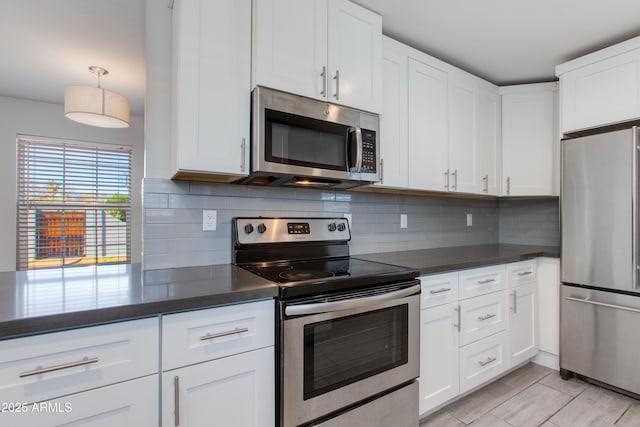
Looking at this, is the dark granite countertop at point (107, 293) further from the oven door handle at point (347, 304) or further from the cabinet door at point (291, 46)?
the cabinet door at point (291, 46)

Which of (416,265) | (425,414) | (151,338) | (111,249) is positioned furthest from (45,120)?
(425,414)

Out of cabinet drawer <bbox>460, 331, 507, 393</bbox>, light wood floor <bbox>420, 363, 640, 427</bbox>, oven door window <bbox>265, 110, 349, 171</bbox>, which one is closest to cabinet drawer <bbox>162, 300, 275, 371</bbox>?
oven door window <bbox>265, 110, 349, 171</bbox>

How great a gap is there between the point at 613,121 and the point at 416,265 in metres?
1.74

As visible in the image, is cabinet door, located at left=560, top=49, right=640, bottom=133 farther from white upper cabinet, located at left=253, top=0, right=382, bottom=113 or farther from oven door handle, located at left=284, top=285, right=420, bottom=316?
oven door handle, located at left=284, top=285, right=420, bottom=316

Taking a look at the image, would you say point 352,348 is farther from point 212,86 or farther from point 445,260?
point 212,86

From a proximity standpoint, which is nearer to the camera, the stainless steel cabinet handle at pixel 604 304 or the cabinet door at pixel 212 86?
the cabinet door at pixel 212 86

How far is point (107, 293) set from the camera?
1111 millimetres

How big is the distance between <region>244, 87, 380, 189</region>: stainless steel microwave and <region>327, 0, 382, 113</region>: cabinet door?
76mm

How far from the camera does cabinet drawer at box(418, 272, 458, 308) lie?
1.75 meters

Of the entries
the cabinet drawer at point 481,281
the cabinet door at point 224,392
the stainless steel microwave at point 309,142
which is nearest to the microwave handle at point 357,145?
the stainless steel microwave at point 309,142

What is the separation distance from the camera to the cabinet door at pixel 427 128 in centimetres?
217

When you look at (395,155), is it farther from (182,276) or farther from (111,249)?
(111,249)

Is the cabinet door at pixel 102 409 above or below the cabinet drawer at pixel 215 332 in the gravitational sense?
below

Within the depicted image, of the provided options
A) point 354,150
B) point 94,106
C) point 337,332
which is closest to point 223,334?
point 337,332
